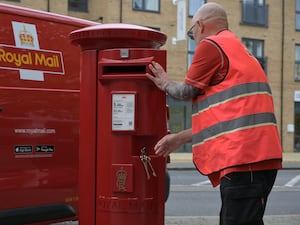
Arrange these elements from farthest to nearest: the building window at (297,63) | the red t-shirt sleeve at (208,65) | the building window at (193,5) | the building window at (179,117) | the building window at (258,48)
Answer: the building window at (297,63)
the building window at (258,48)
the building window at (193,5)
the building window at (179,117)
the red t-shirt sleeve at (208,65)

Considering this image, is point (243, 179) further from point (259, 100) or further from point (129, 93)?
point (129, 93)

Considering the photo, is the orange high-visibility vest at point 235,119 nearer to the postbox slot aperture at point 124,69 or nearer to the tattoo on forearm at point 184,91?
the tattoo on forearm at point 184,91

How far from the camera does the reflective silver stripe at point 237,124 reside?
2.91 metres

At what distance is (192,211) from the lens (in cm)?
870

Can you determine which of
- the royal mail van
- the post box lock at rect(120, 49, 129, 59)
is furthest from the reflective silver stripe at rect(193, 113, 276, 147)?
the royal mail van

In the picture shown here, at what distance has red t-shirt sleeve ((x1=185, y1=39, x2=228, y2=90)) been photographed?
300cm

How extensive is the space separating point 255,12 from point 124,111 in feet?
79.6

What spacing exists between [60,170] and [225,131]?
279cm

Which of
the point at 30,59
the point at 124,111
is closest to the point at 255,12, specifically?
the point at 30,59

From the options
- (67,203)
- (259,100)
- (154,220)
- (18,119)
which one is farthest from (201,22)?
(67,203)

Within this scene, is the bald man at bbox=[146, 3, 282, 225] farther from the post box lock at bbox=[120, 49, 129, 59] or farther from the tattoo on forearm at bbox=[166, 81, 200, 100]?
the post box lock at bbox=[120, 49, 129, 59]

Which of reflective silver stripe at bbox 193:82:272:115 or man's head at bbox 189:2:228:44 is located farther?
man's head at bbox 189:2:228:44

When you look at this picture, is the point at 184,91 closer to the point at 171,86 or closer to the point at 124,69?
the point at 171,86

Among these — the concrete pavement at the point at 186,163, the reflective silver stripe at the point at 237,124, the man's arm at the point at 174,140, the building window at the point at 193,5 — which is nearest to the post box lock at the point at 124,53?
the man's arm at the point at 174,140
